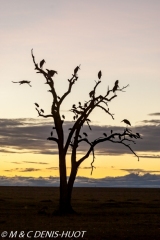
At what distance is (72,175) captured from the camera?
31969 mm

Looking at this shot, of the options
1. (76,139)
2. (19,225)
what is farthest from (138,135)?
(19,225)

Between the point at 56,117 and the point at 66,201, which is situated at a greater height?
the point at 56,117

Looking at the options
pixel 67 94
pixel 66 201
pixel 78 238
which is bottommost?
pixel 66 201

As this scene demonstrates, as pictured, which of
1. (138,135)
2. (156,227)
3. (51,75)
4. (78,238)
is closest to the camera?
(78,238)

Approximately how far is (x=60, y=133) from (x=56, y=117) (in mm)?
994

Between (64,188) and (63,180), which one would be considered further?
(64,188)

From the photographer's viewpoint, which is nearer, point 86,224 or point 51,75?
point 86,224

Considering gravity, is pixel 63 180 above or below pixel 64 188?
above

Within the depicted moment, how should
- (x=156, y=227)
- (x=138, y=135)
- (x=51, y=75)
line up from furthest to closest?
1. (x=138, y=135)
2. (x=51, y=75)
3. (x=156, y=227)

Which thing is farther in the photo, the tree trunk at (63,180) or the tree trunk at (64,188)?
the tree trunk at (64,188)

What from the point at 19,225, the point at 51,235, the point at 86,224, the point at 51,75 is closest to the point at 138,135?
the point at 51,75

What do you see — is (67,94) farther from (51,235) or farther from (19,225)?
(51,235)

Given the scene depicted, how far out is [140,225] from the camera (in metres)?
26.0

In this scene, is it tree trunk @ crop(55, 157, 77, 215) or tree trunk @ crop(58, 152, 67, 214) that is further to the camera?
tree trunk @ crop(55, 157, 77, 215)
